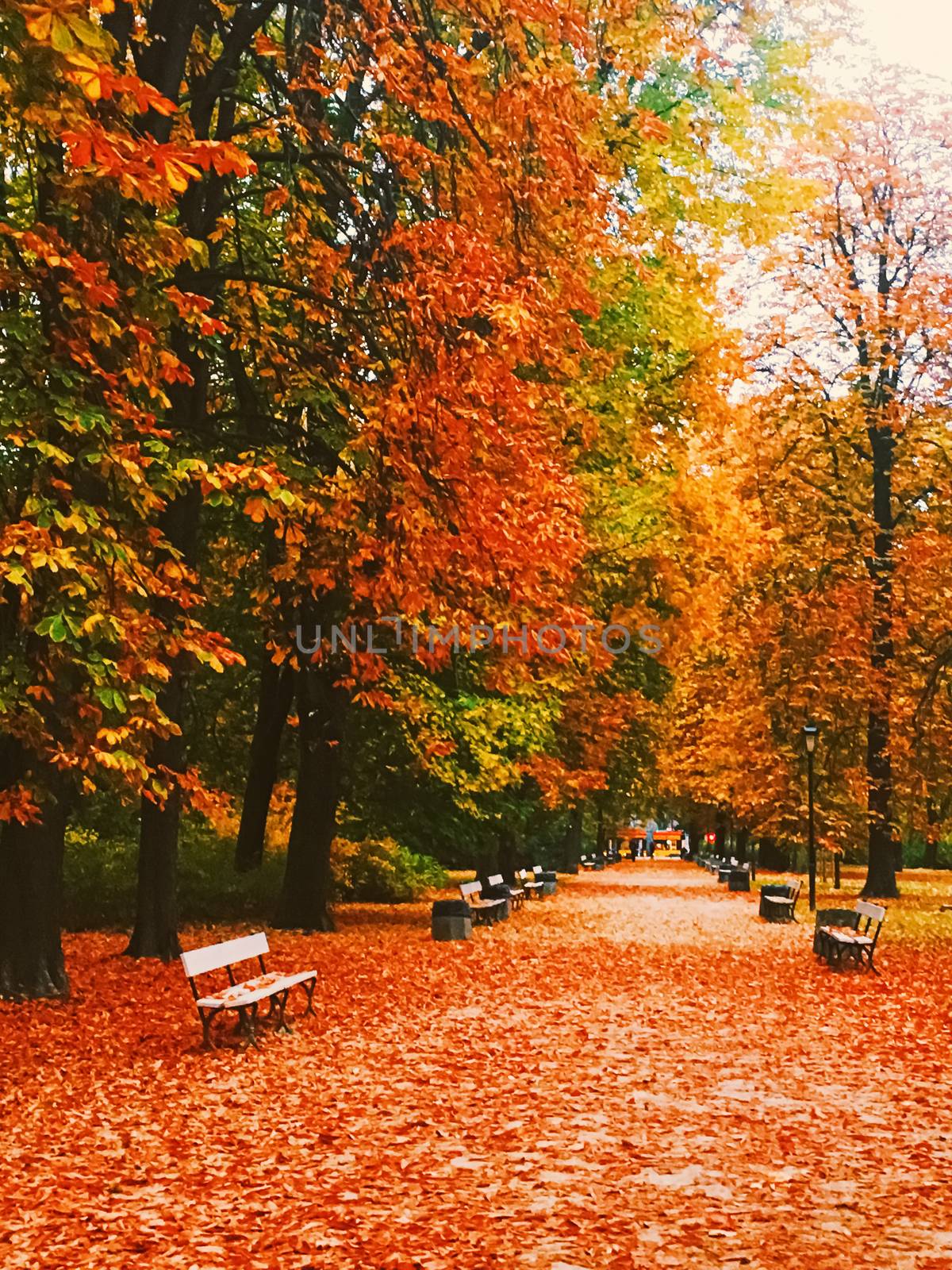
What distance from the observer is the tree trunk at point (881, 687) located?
29.2 metres

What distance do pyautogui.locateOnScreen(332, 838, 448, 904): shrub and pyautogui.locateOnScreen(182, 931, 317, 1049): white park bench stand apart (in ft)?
46.5

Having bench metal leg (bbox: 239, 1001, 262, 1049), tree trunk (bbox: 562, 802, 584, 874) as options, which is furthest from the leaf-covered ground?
tree trunk (bbox: 562, 802, 584, 874)

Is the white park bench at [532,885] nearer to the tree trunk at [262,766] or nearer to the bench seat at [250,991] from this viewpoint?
the tree trunk at [262,766]

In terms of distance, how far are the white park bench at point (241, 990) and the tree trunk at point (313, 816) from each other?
8.29 metres

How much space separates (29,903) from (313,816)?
8.82 meters

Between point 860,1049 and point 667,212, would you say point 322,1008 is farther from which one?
point 667,212

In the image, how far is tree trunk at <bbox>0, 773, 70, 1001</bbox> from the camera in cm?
1321

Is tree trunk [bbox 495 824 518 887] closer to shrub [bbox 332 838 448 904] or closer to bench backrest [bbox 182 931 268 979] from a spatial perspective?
shrub [bbox 332 838 448 904]

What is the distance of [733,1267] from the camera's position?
609 cm

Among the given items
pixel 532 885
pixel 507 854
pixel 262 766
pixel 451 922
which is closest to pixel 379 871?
pixel 262 766

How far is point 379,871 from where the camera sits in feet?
93.6

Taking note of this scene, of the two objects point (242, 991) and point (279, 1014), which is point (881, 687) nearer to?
point (279, 1014)

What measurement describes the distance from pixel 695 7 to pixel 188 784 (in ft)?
36.3

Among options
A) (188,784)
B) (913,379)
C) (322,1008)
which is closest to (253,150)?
(188,784)
